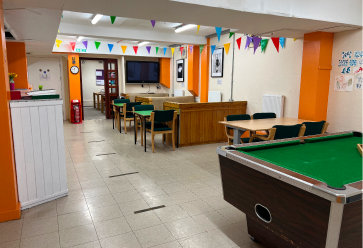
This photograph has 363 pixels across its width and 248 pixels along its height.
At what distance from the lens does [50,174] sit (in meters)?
3.17

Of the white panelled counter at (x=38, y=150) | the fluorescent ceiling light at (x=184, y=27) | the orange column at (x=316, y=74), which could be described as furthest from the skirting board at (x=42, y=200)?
the fluorescent ceiling light at (x=184, y=27)

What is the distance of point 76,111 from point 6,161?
22.3 ft

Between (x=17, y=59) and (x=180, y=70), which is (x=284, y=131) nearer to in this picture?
(x=17, y=59)

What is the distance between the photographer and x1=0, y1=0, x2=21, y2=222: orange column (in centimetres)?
263

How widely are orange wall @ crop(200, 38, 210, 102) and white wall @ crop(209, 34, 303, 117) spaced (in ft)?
1.46

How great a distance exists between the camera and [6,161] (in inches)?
107

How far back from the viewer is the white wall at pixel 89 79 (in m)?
14.3

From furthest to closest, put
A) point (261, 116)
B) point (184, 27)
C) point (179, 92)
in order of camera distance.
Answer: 1. point (179, 92)
2. point (184, 27)
3. point (261, 116)

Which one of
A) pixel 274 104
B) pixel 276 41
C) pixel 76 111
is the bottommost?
pixel 76 111

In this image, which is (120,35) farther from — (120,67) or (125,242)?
(125,242)

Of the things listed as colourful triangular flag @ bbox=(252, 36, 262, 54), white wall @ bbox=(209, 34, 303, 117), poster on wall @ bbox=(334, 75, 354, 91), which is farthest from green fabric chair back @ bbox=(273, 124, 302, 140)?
colourful triangular flag @ bbox=(252, 36, 262, 54)

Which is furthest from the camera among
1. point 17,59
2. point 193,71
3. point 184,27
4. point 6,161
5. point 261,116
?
point 193,71

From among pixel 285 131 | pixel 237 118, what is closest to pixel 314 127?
pixel 285 131

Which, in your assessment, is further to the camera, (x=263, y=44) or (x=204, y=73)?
(x=204, y=73)
